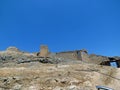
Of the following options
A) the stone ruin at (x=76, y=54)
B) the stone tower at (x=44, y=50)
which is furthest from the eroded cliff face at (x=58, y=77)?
the stone ruin at (x=76, y=54)

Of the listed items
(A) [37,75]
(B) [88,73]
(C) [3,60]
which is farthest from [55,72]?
(C) [3,60]

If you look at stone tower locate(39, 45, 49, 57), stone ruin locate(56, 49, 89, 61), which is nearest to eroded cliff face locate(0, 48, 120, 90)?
stone tower locate(39, 45, 49, 57)

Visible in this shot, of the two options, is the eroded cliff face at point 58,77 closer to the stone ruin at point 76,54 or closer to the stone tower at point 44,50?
the stone tower at point 44,50

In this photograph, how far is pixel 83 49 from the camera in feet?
113

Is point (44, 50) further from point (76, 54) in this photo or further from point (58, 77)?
point (58, 77)

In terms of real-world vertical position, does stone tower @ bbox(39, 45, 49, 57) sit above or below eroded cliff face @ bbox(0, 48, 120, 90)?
above

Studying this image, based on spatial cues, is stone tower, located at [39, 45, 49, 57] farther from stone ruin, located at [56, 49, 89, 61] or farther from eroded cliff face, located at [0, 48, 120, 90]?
eroded cliff face, located at [0, 48, 120, 90]

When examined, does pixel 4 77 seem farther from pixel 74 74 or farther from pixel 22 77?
pixel 74 74

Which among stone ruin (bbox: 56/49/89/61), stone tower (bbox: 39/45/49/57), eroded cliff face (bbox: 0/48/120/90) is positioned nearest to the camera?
A: eroded cliff face (bbox: 0/48/120/90)

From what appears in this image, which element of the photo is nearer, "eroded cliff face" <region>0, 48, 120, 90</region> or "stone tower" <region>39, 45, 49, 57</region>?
"eroded cliff face" <region>0, 48, 120, 90</region>

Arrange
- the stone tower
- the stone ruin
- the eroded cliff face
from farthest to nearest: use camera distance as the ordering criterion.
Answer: the stone ruin → the stone tower → the eroded cliff face

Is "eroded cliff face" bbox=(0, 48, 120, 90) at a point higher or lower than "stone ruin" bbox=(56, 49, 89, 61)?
lower

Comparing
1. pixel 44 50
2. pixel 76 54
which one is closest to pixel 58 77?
pixel 44 50

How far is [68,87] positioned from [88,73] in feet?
8.42
